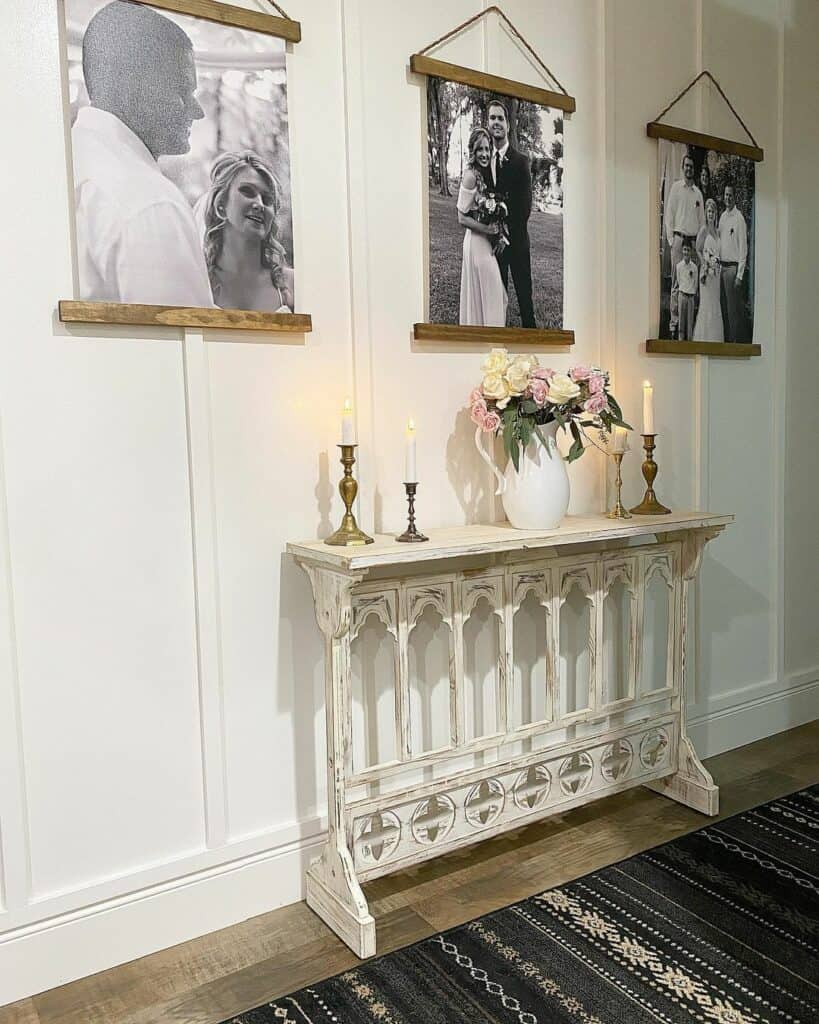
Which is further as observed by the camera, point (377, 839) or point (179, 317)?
point (377, 839)

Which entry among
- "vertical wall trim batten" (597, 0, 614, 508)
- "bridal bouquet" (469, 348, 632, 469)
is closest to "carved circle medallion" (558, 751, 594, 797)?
"vertical wall trim batten" (597, 0, 614, 508)

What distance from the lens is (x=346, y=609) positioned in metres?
1.97

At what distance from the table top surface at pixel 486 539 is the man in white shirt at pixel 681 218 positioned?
71 cm

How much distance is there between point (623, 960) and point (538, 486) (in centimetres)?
112

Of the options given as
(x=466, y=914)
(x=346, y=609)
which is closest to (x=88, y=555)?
(x=346, y=609)

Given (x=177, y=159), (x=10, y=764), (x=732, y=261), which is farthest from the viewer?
(x=732, y=261)

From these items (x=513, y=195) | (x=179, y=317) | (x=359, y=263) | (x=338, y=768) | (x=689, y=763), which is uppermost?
(x=513, y=195)

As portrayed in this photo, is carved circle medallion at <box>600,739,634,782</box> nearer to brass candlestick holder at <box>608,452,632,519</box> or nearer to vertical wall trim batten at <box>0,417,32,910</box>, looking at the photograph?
brass candlestick holder at <box>608,452,632,519</box>

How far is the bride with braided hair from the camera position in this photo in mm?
2006

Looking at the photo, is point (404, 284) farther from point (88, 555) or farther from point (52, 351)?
point (88, 555)

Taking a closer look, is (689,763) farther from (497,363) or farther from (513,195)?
(513,195)

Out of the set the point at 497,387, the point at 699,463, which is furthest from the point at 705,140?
the point at 497,387

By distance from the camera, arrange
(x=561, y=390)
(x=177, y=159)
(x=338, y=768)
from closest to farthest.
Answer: (x=177, y=159), (x=338, y=768), (x=561, y=390)

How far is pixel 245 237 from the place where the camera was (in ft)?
6.71
